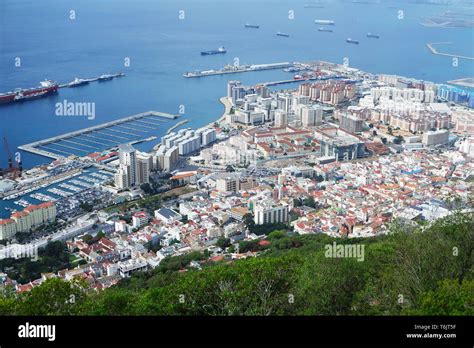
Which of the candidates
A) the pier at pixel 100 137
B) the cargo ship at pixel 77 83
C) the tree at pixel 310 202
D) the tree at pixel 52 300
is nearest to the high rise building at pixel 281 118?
the pier at pixel 100 137

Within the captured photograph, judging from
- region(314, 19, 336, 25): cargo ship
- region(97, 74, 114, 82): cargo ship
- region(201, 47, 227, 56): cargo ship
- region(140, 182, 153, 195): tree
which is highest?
region(314, 19, 336, 25): cargo ship

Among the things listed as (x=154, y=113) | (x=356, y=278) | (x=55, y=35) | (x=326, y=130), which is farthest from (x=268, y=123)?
(x=356, y=278)

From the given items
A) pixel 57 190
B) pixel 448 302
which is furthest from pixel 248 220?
pixel 448 302

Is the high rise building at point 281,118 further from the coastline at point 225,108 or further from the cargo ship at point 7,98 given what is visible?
the cargo ship at point 7,98

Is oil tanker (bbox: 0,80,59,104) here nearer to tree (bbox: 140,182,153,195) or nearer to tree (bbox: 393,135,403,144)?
tree (bbox: 140,182,153,195)

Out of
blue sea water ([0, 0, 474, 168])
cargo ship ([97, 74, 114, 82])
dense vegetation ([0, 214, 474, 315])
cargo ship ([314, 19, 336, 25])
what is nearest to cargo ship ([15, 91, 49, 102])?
blue sea water ([0, 0, 474, 168])

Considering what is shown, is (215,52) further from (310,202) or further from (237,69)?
(310,202)

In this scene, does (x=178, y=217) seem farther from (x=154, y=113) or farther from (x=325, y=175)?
(x=154, y=113)
